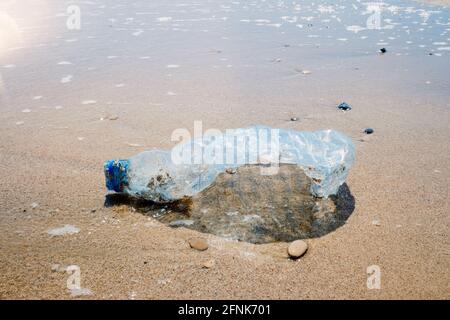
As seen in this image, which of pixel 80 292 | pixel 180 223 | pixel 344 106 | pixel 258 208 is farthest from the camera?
pixel 344 106

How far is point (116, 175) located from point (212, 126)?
4.62 ft

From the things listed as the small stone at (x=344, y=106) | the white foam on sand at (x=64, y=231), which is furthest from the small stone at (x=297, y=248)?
the small stone at (x=344, y=106)

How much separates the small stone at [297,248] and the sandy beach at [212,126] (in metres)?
0.04

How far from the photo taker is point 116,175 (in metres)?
2.47

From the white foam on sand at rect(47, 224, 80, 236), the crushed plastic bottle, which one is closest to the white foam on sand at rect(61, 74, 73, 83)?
the crushed plastic bottle

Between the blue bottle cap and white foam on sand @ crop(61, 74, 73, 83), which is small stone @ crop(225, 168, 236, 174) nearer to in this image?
the blue bottle cap

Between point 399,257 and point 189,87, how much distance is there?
3.44 m

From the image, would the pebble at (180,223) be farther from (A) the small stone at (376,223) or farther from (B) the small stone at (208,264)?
(A) the small stone at (376,223)

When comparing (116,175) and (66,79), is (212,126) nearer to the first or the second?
(116,175)

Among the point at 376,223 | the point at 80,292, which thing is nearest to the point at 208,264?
the point at 80,292

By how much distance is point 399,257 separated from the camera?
204 centimetres

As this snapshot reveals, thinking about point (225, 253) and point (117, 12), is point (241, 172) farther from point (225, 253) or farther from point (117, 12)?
point (117, 12)

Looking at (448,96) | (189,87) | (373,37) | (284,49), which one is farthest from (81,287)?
(373,37)

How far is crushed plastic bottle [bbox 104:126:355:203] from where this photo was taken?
2504 millimetres
